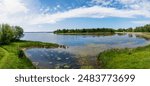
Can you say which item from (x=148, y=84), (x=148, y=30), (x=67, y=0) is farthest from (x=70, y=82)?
(x=148, y=30)

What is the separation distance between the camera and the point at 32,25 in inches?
359

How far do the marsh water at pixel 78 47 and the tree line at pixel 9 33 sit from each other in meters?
0.19

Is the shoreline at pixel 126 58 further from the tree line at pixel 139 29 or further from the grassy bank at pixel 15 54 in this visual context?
the grassy bank at pixel 15 54

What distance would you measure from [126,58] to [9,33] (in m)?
2.68

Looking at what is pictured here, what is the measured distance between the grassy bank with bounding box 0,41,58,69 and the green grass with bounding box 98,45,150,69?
120 cm

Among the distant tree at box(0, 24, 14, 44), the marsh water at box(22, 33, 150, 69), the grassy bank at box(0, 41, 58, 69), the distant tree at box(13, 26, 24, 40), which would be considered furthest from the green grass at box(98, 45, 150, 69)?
the distant tree at box(0, 24, 14, 44)

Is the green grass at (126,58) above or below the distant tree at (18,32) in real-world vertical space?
below

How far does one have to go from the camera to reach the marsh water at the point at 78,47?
30.0 ft

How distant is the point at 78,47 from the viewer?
9352 mm

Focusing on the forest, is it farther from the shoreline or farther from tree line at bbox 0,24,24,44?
tree line at bbox 0,24,24,44

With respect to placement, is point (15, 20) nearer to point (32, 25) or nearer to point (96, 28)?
point (32, 25)

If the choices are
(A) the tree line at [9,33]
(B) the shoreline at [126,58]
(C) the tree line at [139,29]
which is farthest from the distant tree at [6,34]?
(C) the tree line at [139,29]

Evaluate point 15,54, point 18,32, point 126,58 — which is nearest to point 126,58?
point 126,58

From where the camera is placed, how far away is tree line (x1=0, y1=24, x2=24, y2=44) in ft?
29.8
